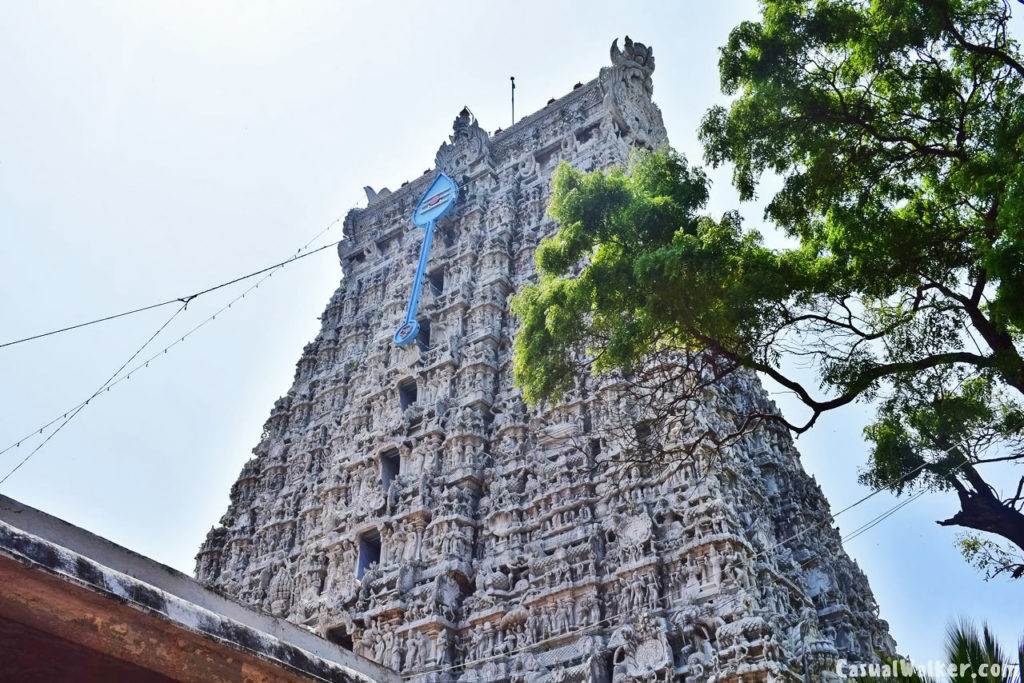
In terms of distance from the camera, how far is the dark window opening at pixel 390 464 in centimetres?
1872

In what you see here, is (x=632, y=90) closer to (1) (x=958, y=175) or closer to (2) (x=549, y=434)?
(2) (x=549, y=434)

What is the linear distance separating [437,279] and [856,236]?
1606 cm

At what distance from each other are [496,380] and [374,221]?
11631 mm

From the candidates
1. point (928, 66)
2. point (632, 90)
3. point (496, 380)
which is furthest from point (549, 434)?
point (632, 90)

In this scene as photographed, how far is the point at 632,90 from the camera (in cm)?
2400

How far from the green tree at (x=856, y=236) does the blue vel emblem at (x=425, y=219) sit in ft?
36.0

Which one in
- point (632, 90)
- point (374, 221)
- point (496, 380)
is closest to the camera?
point (496, 380)

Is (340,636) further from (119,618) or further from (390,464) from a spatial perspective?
(119,618)

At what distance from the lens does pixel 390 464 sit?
62.5 ft

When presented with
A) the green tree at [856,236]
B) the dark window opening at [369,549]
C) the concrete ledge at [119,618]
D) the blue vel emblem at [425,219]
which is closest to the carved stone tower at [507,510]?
the dark window opening at [369,549]

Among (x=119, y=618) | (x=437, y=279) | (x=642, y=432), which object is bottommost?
(x=119, y=618)

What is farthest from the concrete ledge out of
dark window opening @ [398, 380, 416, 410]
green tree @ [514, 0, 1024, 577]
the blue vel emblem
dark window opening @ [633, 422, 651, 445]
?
A: the blue vel emblem

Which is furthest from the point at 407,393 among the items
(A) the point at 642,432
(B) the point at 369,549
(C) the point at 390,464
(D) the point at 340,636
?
(A) the point at 642,432

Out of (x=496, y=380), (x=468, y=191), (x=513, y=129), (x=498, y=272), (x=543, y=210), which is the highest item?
(x=513, y=129)
